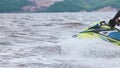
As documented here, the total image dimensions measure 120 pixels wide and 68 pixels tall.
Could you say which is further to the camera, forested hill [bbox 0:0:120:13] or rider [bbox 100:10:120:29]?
forested hill [bbox 0:0:120:13]

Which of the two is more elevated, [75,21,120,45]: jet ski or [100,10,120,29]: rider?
[100,10,120,29]: rider

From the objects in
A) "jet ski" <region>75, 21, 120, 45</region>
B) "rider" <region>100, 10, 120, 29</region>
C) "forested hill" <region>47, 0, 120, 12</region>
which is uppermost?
"rider" <region>100, 10, 120, 29</region>

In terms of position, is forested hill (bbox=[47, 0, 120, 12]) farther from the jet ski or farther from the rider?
the jet ski

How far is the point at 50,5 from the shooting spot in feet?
506

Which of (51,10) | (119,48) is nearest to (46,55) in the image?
(119,48)

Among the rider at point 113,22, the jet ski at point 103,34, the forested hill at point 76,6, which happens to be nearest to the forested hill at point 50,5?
the forested hill at point 76,6

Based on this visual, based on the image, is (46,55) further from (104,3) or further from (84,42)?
(104,3)

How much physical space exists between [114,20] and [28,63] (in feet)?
12.4

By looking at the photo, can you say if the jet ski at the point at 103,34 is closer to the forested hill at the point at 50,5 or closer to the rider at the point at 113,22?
the rider at the point at 113,22

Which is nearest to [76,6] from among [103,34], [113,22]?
[113,22]

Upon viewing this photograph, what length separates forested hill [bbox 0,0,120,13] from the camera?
5637 inches

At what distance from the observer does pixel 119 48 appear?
1291cm

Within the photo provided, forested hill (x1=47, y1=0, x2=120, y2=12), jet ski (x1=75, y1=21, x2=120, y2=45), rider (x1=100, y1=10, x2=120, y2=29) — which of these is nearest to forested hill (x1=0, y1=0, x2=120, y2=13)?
forested hill (x1=47, y1=0, x2=120, y2=12)

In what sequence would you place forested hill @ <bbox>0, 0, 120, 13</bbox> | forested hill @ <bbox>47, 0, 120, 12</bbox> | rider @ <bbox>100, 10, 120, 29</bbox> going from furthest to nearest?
forested hill @ <bbox>47, 0, 120, 12</bbox>
forested hill @ <bbox>0, 0, 120, 13</bbox>
rider @ <bbox>100, 10, 120, 29</bbox>
